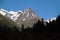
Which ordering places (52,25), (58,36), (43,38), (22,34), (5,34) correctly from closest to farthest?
(58,36) → (43,38) → (52,25) → (22,34) → (5,34)

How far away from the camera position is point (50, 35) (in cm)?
14462

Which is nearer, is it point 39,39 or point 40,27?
point 39,39

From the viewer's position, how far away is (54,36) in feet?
451

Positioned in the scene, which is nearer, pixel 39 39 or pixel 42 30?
pixel 39 39

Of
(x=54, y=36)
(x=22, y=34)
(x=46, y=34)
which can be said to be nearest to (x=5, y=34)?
(x=22, y=34)

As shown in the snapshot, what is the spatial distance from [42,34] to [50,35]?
32.2 ft

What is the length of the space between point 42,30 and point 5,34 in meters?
39.0

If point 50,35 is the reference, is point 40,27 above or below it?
above

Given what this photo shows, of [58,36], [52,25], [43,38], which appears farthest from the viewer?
[52,25]

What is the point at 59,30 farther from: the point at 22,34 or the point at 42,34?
the point at 22,34

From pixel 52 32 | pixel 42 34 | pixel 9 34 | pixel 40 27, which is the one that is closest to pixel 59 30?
pixel 52 32

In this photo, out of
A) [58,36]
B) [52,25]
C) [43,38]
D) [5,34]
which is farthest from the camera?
[5,34]

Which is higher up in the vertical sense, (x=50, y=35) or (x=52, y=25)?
(x=52, y=25)

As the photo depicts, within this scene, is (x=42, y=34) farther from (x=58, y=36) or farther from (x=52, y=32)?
(x=58, y=36)
